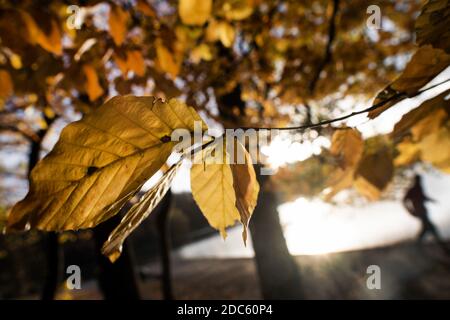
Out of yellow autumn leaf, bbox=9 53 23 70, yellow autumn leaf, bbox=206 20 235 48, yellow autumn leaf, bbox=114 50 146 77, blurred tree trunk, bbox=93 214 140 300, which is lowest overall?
blurred tree trunk, bbox=93 214 140 300

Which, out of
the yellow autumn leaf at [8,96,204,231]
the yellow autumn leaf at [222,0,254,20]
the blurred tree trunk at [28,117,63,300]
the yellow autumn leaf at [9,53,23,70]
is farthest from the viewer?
the blurred tree trunk at [28,117,63,300]

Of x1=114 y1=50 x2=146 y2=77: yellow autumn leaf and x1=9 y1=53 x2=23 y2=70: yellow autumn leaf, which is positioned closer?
x1=114 y1=50 x2=146 y2=77: yellow autumn leaf

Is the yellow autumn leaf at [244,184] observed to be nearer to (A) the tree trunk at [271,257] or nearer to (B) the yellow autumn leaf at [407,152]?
(B) the yellow autumn leaf at [407,152]

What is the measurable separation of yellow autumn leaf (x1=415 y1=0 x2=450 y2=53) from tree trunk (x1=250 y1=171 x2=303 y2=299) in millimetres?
4534

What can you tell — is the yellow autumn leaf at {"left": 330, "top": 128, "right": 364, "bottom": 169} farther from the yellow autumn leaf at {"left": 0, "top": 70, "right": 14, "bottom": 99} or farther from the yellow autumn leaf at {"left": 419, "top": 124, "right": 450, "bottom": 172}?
the yellow autumn leaf at {"left": 0, "top": 70, "right": 14, "bottom": 99}

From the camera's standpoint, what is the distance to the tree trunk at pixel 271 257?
17.0 ft

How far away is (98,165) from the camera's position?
0.51 m

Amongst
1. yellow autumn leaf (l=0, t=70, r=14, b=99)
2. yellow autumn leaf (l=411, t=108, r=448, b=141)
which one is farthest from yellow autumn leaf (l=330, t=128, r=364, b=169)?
yellow autumn leaf (l=0, t=70, r=14, b=99)

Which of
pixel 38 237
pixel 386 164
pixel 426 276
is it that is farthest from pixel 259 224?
pixel 38 237

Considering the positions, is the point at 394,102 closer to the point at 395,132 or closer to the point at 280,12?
the point at 395,132

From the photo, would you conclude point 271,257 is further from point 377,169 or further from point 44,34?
point 44,34

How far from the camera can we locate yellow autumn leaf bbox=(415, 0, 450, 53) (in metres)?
0.59

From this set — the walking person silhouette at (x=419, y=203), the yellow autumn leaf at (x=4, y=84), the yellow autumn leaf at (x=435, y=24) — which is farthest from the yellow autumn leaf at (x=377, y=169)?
the walking person silhouette at (x=419, y=203)
